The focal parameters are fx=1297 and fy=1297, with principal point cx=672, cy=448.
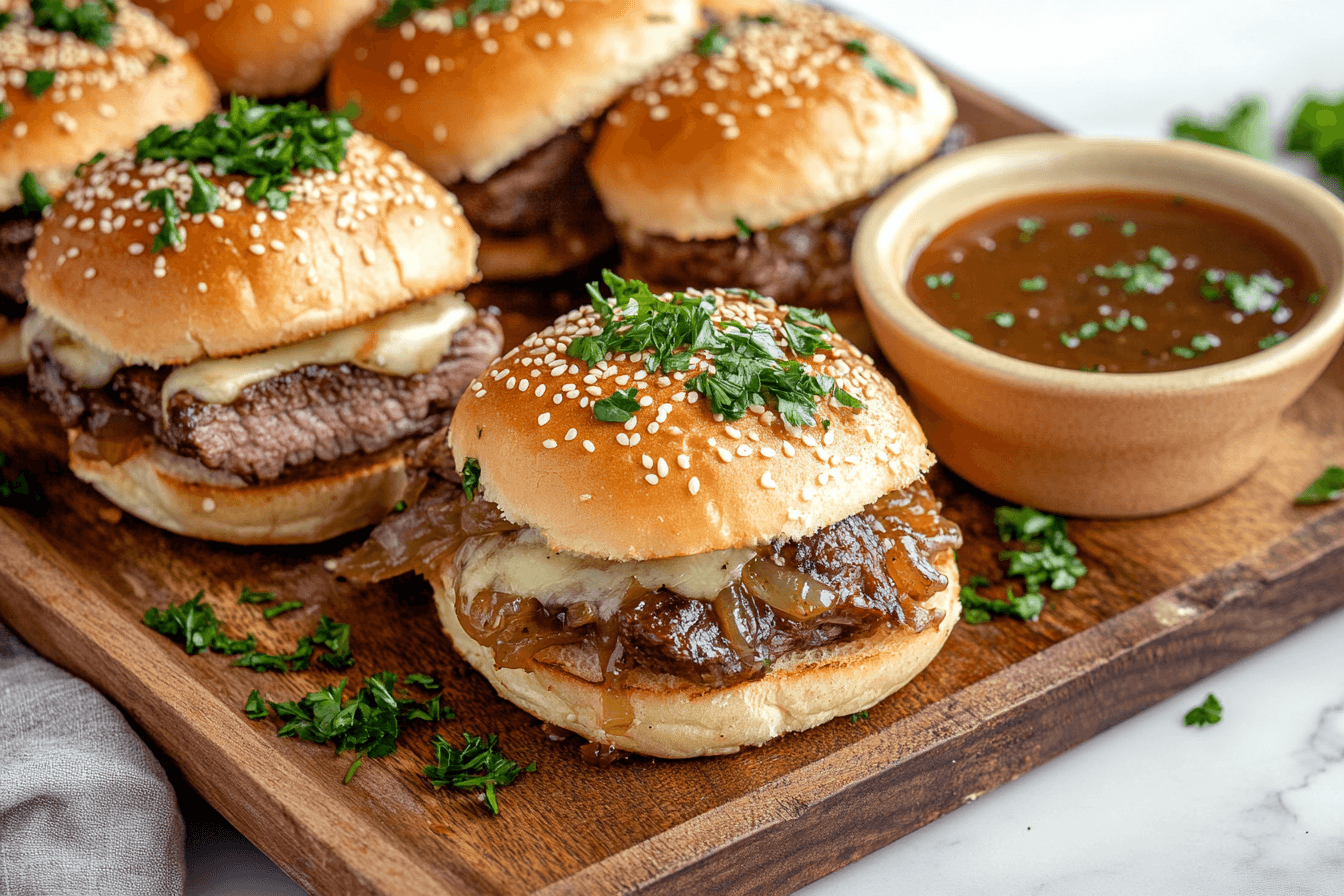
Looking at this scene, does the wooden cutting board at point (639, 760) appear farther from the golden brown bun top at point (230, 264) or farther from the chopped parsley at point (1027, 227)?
the chopped parsley at point (1027, 227)

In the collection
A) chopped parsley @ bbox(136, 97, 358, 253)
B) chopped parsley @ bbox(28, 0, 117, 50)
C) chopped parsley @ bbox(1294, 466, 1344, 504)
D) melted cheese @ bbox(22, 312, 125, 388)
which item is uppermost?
chopped parsley @ bbox(28, 0, 117, 50)

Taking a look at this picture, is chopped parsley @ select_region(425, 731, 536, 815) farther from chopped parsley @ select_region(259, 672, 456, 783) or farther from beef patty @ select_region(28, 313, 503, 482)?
beef patty @ select_region(28, 313, 503, 482)

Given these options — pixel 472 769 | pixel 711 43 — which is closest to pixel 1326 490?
pixel 711 43

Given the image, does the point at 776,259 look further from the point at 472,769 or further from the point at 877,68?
the point at 472,769

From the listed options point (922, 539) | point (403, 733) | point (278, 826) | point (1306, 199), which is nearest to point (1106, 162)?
point (1306, 199)

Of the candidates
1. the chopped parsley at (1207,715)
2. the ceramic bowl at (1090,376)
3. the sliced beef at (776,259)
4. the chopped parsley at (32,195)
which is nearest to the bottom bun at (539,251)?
the sliced beef at (776,259)

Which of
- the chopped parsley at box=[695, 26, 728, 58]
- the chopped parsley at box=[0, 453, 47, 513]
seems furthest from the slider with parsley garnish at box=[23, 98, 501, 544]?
the chopped parsley at box=[695, 26, 728, 58]

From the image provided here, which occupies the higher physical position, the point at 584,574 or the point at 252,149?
the point at 252,149
